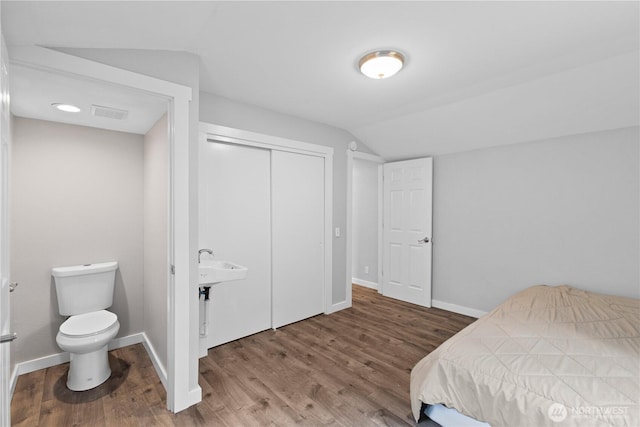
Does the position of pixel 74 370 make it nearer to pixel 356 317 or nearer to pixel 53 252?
pixel 53 252

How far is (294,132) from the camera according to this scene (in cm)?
338

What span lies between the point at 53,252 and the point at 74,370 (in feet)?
3.20

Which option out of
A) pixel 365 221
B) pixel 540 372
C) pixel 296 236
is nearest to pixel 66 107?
pixel 296 236

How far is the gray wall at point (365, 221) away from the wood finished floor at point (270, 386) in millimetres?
1868

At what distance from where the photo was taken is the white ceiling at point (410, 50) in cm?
155

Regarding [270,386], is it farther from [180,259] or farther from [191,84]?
[191,84]

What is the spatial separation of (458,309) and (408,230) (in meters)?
1.16

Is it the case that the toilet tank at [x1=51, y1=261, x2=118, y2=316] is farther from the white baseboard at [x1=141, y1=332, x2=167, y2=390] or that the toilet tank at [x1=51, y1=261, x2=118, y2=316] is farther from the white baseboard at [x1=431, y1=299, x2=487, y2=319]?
the white baseboard at [x1=431, y1=299, x2=487, y2=319]

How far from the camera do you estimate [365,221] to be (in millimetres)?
5133

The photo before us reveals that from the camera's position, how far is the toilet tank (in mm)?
2408

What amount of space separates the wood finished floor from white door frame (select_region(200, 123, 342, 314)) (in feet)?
2.31

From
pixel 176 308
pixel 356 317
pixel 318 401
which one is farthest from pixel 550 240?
pixel 176 308

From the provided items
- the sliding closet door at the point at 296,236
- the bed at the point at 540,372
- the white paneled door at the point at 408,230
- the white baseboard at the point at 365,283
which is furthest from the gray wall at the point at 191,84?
the white baseboard at the point at 365,283

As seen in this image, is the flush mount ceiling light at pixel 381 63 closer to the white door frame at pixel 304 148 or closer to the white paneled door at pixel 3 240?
the white door frame at pixel 304 148
